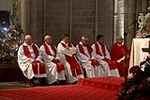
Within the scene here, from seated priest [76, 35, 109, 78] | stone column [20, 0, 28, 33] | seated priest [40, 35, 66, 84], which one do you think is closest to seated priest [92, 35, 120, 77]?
seated priest [76, 35, 109, 78]

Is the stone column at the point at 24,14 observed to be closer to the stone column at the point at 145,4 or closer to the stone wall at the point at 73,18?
the stone wall at the point at 73,18

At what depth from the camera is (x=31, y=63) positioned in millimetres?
10016

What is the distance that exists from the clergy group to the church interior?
25 mm

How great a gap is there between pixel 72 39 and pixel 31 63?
3390 mm

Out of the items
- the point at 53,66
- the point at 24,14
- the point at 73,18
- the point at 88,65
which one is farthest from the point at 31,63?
the point at 73,18

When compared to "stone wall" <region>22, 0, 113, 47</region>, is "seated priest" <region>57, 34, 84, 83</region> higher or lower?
lower

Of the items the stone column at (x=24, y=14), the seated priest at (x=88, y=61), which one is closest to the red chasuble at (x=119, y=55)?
the seated priest at (x=88, y=61)

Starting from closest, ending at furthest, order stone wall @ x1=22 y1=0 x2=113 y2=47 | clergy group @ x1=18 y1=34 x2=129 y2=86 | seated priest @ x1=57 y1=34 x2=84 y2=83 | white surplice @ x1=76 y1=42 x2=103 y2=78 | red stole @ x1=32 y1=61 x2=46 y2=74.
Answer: red stole @ x1=32 y1=61 x2=46 y2=74 < clergy group @ x1=18 y1=34 x2=129 y2=86 < seated priest @ x1=57 y1=34 x2=84 y2=83 < white surplice @ x1=76 y1=42 x2=103 y2=78 < stone wall @ x1=22 y1=0 x2=113 y2=47

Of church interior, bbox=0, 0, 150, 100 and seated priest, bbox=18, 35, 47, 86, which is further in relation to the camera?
seated priest, bbox=18, 35, 47, 86

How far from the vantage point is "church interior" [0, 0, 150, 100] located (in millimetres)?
7691

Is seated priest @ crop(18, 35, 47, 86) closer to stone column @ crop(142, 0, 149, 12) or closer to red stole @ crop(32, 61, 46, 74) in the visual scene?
red stole @ crop(32, 61, 46, 74)

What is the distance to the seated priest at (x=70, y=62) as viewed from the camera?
10461 mm

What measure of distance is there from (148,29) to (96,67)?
9.98 ft

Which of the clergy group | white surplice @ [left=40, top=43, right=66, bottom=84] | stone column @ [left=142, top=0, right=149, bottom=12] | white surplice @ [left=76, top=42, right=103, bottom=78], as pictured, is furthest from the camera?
stone column @ [left=142, top=0, right=149, bottom=12]
